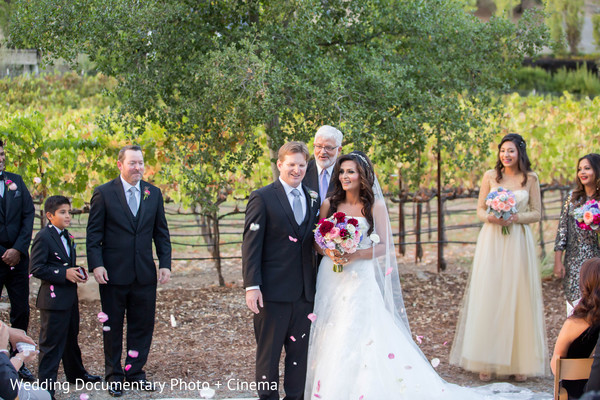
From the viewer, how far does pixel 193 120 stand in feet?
21.9

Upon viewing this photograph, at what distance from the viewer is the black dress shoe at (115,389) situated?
4.92 meters

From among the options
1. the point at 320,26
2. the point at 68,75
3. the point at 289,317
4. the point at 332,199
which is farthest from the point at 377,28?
the point at 68,75

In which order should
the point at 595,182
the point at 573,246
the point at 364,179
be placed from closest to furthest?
the point at 364,179
the point at 595,182
the point at 573,246

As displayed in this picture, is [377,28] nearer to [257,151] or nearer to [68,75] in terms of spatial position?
[257,151]

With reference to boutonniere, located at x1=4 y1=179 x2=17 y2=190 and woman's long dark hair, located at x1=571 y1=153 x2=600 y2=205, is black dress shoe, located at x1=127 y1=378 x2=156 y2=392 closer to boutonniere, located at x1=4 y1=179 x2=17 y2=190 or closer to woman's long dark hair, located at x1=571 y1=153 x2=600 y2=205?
boutonniere, located at x1=4 y1=179 x2=17 y2=190

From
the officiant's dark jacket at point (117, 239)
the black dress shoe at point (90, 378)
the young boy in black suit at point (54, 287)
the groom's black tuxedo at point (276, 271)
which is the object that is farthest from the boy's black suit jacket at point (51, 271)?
the groom's black tuxedo at point (276, 271)

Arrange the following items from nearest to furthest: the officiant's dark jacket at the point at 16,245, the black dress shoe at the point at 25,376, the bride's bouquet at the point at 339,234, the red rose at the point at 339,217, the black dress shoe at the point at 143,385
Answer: the bride's bouquet at the point at 339,234, the red rose at the point at 339,217, the black dress shoe at the point at 143,385, the black dress shoe at the point at 25,376, the officiant's dark jacket at the point at 16,245

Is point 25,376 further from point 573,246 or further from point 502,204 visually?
point 573,246

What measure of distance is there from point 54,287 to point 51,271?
114 mm

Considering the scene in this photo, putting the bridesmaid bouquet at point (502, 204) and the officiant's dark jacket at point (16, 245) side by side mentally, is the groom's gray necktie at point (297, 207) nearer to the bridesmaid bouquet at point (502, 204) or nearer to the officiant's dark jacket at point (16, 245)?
the bridesmaid bouquet at point (502, 204)

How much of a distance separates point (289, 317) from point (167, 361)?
69.3 inches

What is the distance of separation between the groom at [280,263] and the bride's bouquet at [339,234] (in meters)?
0.21

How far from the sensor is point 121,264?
501 cm

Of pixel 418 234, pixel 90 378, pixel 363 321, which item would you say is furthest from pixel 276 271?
pixel 418 234
